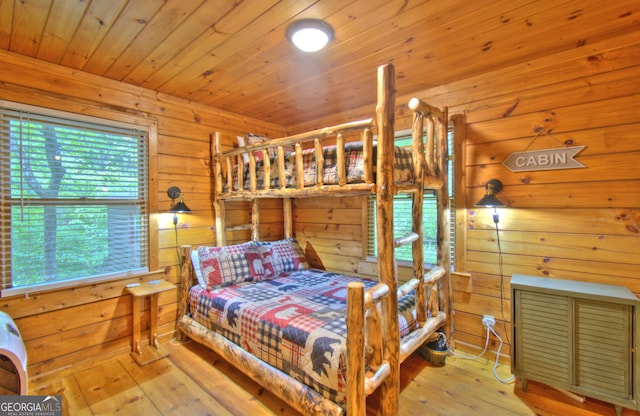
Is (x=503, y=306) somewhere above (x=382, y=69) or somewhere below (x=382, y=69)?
below

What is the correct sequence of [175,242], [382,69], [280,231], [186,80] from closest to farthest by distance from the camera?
[382,69], [186,80], [175,242], [280,231]

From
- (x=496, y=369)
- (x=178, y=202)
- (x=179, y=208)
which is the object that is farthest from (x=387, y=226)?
(x=178, y=202)

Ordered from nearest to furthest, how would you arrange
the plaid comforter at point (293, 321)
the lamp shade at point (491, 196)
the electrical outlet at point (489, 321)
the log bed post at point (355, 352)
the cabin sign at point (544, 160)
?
the log bed post at point (355, 352) → the plaid comforter at point (293, 321) → the cabin sign at point (544, 160) → the lamp shade at point (491, 196) → the electrical outlet at point (489, 321)

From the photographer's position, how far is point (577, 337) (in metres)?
1.78

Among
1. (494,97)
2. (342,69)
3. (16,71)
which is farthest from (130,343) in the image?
(494,97)

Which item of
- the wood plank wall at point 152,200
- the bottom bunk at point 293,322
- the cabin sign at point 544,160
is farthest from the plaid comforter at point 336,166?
the wood plank wall at point 152,200

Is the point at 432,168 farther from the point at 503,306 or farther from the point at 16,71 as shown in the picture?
the point at 16,71

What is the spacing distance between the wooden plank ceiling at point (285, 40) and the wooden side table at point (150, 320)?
173 cm

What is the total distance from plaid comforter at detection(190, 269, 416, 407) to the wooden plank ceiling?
179 cm

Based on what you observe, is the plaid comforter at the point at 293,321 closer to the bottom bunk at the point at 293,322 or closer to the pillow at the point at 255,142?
the bottom bunk at the point at 293,322

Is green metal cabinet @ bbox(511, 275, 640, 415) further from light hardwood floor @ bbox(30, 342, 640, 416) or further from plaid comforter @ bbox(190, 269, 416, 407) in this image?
plaid comforter @ bbox(190, 269, 416, 407)

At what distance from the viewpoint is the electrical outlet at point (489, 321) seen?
92.7 inches

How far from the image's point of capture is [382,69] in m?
1.71

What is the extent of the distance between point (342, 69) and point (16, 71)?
7.56 ft
